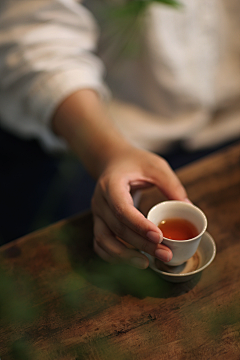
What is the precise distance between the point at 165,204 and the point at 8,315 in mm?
440

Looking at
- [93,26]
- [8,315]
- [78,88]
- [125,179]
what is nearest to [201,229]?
[125,179]

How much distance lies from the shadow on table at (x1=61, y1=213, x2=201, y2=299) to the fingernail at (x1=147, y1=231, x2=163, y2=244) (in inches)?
5.7

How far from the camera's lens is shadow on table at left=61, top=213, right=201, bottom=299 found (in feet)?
2.24

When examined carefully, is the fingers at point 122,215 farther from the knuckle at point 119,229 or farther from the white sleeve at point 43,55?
the white sleeve at point 43,55

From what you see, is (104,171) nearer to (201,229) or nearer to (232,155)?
(201,229)

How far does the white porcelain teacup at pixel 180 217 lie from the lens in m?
0.63

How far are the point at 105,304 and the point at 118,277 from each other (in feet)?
0.24

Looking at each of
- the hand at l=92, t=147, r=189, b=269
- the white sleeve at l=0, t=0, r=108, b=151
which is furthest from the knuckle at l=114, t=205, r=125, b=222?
the white sleeve at l=0, t=0, r=108, b=151

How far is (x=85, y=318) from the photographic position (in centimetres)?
64

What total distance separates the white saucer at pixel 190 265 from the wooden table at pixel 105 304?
3 cm

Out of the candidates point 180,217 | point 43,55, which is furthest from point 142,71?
point 180,217

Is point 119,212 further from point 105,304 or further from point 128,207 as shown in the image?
point 105,304

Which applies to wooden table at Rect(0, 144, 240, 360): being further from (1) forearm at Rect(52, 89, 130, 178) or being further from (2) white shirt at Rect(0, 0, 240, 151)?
(2) white shirt at Rect(0, 0, 240, 151)

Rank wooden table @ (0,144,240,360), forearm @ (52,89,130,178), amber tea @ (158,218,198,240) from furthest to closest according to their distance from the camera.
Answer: forearm @ (52,89,130,178), amber tea @ (158,218,198,240), wooden table @ (0,144,240,360)
